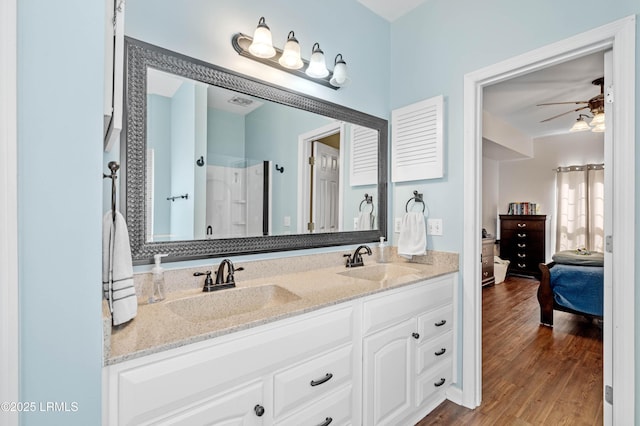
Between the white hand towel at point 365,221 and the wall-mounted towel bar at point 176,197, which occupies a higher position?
the wall-mounted towel bar at point 176,197

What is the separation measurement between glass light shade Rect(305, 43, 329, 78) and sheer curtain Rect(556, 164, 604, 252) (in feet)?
19.2

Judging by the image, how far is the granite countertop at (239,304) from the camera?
0.84 meters

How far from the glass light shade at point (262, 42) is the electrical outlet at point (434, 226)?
1.44 m

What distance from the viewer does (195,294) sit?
51.8 inches

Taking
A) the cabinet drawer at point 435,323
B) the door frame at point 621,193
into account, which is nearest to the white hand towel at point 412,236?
the cabinet drawer at point 435,323

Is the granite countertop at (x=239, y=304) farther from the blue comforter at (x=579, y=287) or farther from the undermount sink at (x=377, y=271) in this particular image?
the blue comforter at (x=579, y=287)

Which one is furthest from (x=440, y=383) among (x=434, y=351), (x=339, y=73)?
(x=339, y=73)

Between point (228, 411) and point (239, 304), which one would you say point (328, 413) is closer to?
point (228, 411)

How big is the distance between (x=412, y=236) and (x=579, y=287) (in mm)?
2280

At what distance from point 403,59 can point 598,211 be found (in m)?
5.18

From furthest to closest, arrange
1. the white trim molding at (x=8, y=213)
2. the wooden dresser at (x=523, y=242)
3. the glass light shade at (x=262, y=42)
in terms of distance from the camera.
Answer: the wooden dresser at (x=523, y=242) < the glass light shade at (x=262, y=42) < the white trim molding at (x=8, y=213)

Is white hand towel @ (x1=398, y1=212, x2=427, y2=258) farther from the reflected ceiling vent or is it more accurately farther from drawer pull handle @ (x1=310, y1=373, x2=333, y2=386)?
the reflected ceiling vent

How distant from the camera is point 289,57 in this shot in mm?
1606

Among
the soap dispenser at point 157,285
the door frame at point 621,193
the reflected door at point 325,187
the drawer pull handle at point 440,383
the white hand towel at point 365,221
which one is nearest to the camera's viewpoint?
the soap dispenser at point 157,285
